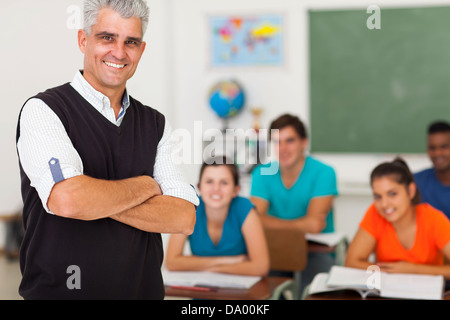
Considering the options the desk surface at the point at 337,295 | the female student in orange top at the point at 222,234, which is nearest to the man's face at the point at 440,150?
the female student in orange top at the point at 222,234

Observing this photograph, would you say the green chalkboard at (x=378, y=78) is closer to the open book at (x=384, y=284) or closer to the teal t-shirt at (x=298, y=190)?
the teal t-shirt at (x=298, y=190)

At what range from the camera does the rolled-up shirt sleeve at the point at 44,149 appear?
117cm

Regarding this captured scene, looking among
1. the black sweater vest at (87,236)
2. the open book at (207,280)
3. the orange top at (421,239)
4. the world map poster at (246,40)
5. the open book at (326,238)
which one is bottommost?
the open book at (207,280)

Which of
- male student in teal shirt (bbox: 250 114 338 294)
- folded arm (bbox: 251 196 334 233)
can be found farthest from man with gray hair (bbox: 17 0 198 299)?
male student in teal shirt (bbox: 250 114 338 294)

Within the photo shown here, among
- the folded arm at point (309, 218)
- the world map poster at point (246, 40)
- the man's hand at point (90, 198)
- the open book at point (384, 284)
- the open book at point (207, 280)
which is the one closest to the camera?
the man's hand at point (90, 198)

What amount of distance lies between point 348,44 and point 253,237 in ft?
10.8

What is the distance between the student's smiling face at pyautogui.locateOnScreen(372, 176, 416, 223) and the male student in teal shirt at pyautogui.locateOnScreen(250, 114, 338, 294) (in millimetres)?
752

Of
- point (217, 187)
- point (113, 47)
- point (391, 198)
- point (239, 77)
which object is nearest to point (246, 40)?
point (239, 77)

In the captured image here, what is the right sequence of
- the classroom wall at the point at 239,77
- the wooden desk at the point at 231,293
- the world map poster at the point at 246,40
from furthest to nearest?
the world map poster at the point at 246,40
the classroom wall at the point at 239,77
the wooden desk at the point at 231,293

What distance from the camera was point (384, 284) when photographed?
207cm

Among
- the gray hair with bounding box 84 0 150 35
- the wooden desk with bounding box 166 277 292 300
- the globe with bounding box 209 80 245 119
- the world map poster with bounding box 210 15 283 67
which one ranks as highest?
the world map poster with bounding box 210 15 283 67

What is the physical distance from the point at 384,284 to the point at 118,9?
139 centimetres

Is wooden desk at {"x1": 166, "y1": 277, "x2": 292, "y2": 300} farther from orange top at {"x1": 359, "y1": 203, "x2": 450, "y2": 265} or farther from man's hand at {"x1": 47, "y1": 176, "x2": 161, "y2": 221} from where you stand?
man's hand at {"x1": 47, "y1": 176, "x2": 161, "y2": 221}

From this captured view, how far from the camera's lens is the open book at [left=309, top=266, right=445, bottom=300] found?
6.47 feet
